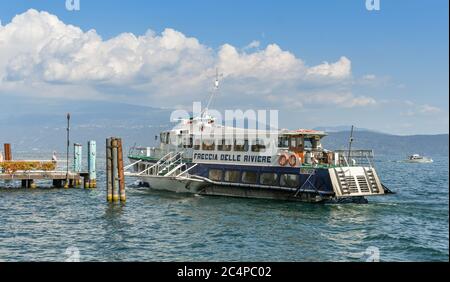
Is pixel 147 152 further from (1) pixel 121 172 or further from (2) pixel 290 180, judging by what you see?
(2) pixel 290 180

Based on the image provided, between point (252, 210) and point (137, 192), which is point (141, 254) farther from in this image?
point (137, 192)

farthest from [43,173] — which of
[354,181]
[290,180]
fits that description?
[354,181]

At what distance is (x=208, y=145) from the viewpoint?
44.4m

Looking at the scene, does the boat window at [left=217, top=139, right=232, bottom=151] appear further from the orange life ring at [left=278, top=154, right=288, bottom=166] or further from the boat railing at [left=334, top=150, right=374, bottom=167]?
the boat railing at [left=334, top=150, right=374, bottom=167]

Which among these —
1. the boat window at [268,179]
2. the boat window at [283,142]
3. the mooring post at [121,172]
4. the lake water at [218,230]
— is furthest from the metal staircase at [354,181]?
the mooring post at [121,172]

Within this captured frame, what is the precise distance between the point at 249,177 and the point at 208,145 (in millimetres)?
5891

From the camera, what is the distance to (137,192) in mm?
46438

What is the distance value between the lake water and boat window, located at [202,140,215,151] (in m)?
5.27

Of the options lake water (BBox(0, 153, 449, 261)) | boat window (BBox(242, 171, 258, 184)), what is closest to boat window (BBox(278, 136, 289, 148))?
boat window (BBox(242, 171, 258, 184))

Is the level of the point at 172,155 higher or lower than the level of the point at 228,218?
higher

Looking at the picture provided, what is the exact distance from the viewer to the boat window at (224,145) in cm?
4254

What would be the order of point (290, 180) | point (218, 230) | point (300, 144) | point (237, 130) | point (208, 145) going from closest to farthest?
point (218, 230)
point (290, 180)
point (300, 144)
point (237, 130)
point (208, 145)

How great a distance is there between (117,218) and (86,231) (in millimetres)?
4344
